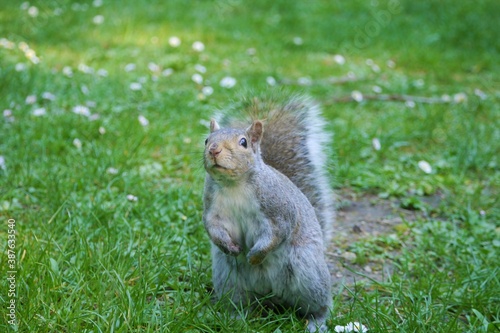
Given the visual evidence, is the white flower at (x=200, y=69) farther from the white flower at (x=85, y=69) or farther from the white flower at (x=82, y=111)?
the white flower at (x=82, y=111)

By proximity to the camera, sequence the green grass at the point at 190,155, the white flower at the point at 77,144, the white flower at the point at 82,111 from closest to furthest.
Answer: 1. the green grass at the point at 190,155
2. the white flower at the point at 77,144
3. the white flower at the point at 82,111

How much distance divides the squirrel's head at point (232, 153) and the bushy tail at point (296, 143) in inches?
14.3

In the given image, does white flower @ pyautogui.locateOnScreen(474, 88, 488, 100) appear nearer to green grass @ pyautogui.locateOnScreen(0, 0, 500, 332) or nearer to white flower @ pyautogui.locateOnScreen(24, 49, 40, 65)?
green grass @ pyautogui.locateOnScreen(0, 0, 500, 332)

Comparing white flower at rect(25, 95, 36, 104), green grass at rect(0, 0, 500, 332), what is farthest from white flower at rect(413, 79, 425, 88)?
white flower at rect(25, 95, 36, 104)

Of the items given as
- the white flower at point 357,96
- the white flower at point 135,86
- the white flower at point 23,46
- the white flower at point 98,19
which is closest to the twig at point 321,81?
the white flower at point 357,96

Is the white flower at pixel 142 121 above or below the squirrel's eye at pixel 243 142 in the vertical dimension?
below

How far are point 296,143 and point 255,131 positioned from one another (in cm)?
43

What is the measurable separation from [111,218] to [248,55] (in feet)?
10.4

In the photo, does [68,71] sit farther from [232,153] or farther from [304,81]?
[232,153]

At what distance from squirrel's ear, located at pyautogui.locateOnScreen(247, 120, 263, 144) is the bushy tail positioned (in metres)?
0.35

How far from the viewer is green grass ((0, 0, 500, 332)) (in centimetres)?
188

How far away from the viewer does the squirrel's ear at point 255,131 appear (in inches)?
70.4

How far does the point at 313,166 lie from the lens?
7.22 feet

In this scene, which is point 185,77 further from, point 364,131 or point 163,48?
point 364,131
